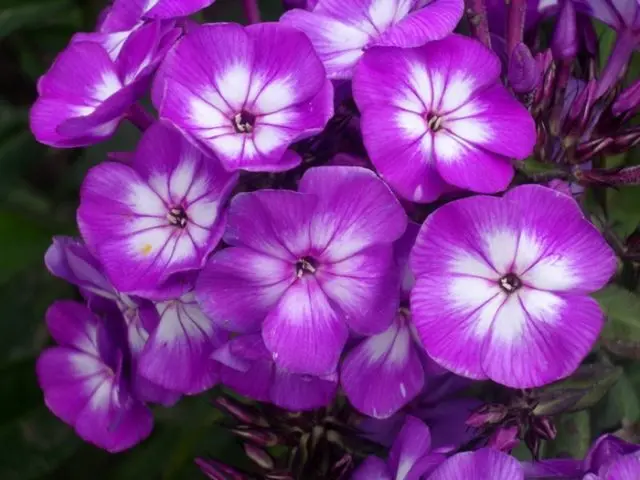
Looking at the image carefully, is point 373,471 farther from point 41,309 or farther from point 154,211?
point 41,309

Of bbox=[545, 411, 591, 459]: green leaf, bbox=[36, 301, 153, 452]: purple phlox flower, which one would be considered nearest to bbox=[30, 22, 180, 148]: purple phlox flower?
bbox=[36, 301, 153, 452]: purple phlox flower

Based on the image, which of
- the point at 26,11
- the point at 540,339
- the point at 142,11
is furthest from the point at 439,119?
the point at 26,11

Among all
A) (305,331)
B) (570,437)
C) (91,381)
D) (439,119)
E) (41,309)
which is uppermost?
(439,119)

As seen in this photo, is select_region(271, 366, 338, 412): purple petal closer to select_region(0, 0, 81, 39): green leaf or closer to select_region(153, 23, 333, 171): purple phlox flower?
select_region(153, 23, 333, 171): purple phlox flower

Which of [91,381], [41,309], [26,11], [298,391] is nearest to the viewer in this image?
[298,391]

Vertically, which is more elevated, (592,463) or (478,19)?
(478,19)

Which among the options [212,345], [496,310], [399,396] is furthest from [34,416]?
[496,310]
